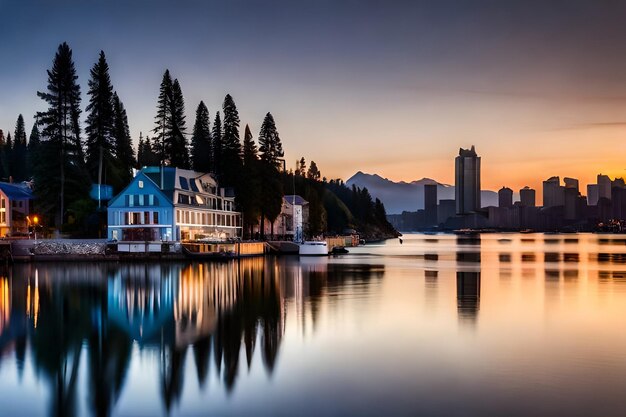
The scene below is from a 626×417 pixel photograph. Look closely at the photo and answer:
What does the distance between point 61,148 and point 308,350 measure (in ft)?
216

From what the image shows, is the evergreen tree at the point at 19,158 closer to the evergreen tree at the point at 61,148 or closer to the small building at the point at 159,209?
the evergreen tree at the point at 61,148

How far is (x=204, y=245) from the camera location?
73.1 m

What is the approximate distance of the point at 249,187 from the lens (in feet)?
296

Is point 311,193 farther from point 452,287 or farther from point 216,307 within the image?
point 216,307

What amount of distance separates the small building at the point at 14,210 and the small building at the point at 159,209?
62.0 feet

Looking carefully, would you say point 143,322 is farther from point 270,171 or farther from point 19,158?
point 19,158

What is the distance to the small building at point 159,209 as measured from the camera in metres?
74.1

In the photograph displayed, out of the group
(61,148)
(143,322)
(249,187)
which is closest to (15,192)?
(61,148)

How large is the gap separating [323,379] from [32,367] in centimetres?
975

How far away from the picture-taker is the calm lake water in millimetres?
16547

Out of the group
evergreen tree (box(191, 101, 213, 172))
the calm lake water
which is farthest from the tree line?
the calm lake water

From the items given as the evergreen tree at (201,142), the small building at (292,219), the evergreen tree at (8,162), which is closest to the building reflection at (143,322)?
the evergreen tree at (201,142)

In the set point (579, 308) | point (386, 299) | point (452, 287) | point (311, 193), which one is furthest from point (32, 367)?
point (311, 193)

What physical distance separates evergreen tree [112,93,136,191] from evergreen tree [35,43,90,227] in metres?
6.35
